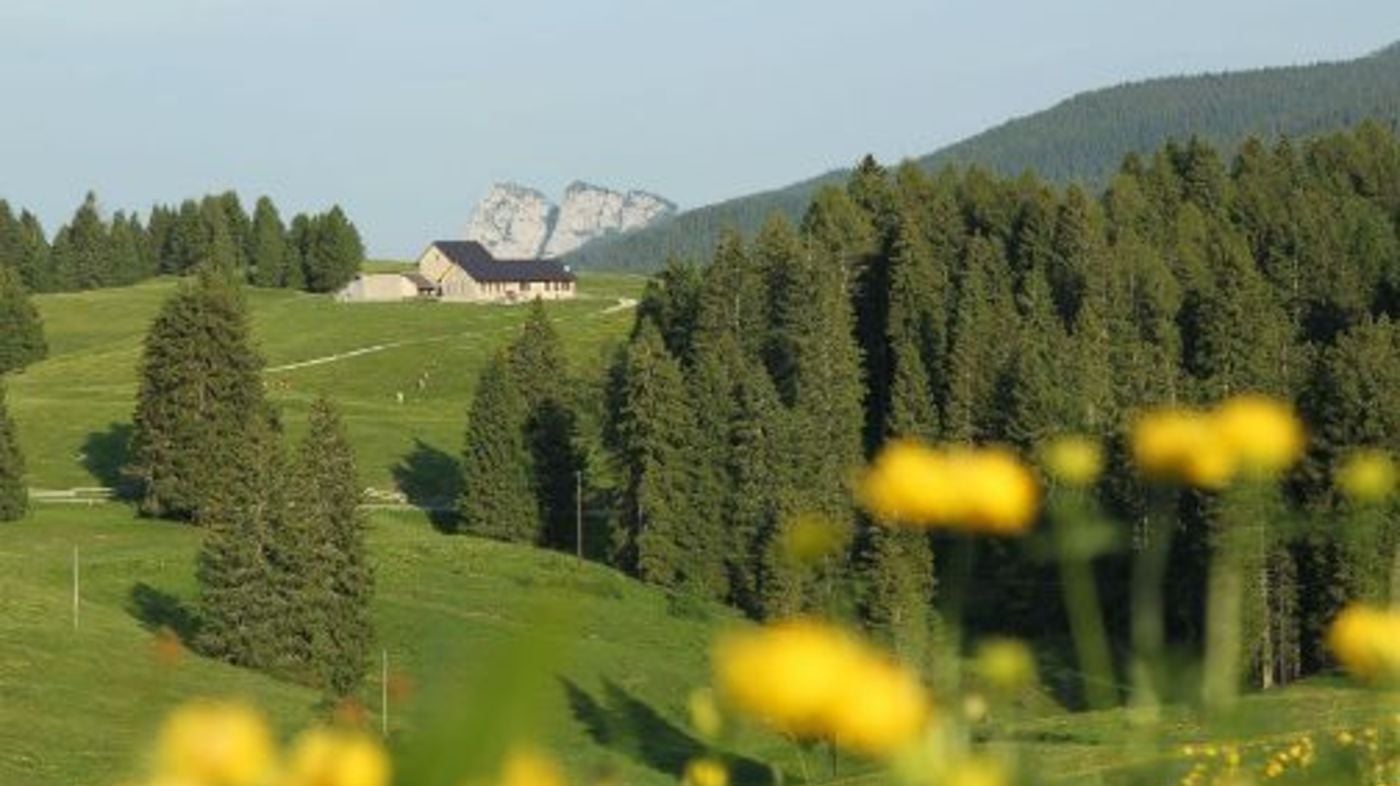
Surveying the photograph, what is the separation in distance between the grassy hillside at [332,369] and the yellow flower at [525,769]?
64.8 m

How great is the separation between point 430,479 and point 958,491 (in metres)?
66.0

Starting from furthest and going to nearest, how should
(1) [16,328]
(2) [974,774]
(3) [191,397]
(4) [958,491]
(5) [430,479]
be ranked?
(1) [16,328], (5) [430,479], (3) [191,397], (4) [958,491], (2) [974,774]

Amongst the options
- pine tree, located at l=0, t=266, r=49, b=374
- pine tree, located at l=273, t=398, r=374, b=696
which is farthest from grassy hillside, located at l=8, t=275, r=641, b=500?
pine tree, located at l=273, t=398, r=374, b=696

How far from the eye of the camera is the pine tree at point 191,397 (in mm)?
53938

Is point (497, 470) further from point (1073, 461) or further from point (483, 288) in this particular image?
point (483, 288)

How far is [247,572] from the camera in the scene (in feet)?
129

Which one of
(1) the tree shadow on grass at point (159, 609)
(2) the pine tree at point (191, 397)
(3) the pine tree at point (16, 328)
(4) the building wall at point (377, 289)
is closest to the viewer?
(1) the tree shadow on grass at point (159, 609)

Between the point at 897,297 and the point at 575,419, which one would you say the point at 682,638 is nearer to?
the point at 575,419

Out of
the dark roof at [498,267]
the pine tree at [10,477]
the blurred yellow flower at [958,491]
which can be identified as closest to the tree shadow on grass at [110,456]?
the pine tree at [10,477]

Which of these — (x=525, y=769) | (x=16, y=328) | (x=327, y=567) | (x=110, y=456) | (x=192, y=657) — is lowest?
(x=327, y=567)

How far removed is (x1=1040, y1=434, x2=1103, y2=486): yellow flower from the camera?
6.68 feet

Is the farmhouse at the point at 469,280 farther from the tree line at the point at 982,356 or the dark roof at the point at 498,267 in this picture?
the tree line at the point at 982,356

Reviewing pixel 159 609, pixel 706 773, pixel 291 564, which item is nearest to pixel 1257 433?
pixel 706 773

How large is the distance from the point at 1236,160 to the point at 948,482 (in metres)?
85.1
